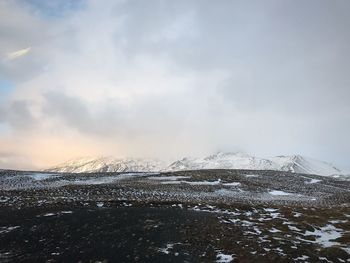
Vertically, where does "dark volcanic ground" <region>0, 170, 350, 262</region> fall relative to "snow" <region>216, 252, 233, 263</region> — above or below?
above

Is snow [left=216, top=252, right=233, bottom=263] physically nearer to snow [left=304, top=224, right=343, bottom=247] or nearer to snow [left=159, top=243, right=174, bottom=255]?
snow [left=159, top=243, right=174, bottom=255]

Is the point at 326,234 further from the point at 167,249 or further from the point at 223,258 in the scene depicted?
the point at 167,249

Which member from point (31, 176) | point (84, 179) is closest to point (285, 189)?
point (84, 179)

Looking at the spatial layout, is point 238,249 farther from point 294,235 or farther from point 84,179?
point 84,179

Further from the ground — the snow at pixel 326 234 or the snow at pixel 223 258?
the snow at pixel 326 234

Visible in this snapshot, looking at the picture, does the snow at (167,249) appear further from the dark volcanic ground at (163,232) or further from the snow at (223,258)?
the snow at (223,258)

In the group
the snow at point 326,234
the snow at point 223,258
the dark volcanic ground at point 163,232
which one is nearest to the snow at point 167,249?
the dark volcanic ground at point 163,232

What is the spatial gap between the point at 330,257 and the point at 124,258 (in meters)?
10.8

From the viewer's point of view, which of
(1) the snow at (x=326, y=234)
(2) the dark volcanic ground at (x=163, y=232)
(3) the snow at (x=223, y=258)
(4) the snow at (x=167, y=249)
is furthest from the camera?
(1) the snow at (x=326, y=234)

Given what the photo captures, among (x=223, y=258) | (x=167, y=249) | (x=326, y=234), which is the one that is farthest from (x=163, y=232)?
(x=326, y=234)

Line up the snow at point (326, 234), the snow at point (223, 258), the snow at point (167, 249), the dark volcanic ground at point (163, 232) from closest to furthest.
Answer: the snow at point (223, 258) → the dark volcanic ground at point (163, 232) → the snow at point (167, 249) → the snow at point (326, 234)

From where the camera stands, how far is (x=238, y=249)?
2075 centimetres

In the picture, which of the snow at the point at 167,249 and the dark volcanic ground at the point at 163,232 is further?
the snow at the point at 167,249

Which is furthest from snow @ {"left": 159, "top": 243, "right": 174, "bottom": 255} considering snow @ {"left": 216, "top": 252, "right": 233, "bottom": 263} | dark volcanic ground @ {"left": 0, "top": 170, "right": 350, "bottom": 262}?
snow @ {"left": 216, "top": 252, "right": 233, "bottom": 263}
